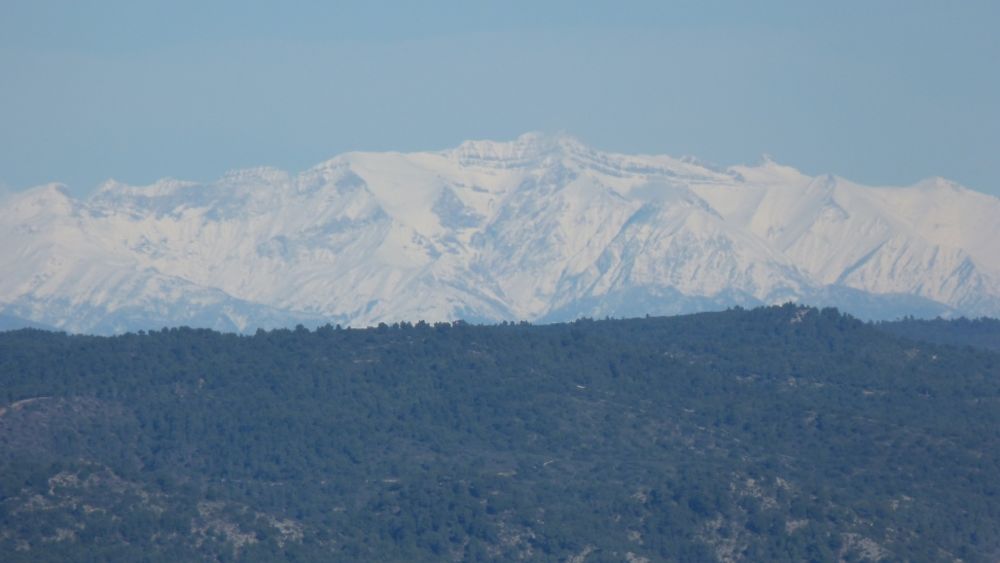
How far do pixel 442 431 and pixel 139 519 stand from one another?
40762 millimetres

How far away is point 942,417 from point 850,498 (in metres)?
29.4

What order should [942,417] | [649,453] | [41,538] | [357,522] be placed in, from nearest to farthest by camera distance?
[41,538] → [357,522] → [649,453] → [942,417]

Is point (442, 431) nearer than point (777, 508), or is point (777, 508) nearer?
point (777, 508)

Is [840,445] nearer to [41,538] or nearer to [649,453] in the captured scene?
[649,453]

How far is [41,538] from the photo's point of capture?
13975 cm

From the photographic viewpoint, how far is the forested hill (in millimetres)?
148000

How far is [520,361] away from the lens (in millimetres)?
196250

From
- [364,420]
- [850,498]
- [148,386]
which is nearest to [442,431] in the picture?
[364,420]

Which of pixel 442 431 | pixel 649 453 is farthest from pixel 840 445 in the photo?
pixel 442 431

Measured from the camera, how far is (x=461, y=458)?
17512 cm

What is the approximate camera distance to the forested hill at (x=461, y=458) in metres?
148

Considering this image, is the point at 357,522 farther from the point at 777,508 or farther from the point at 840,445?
the point at 840,445

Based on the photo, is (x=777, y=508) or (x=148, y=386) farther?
(x=148, y=386)

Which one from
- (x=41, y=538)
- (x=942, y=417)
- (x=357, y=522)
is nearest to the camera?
(x=41, y=538)
